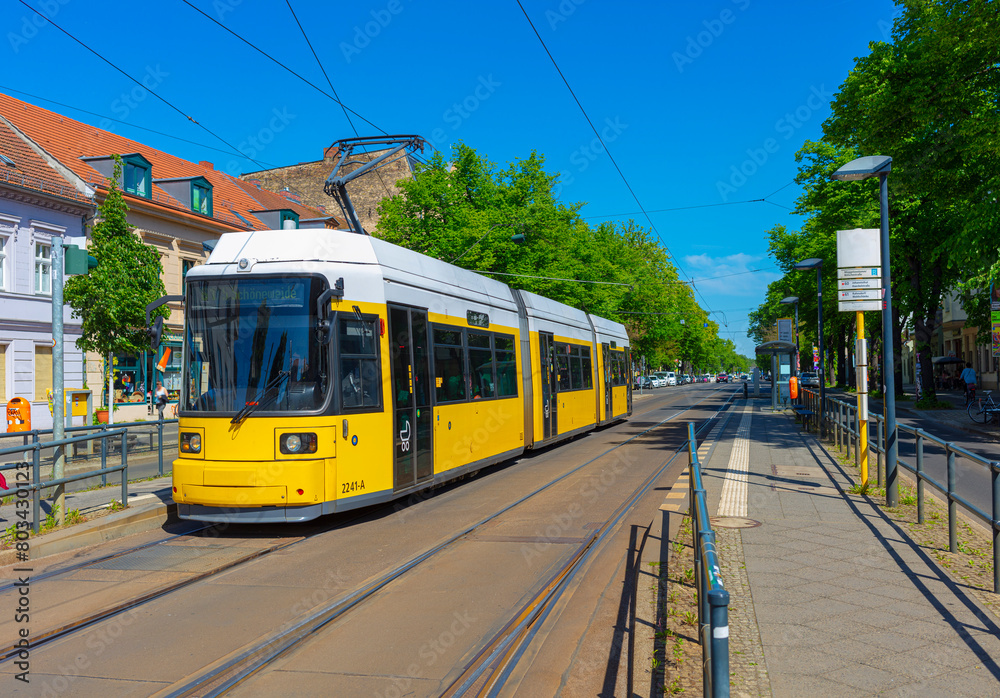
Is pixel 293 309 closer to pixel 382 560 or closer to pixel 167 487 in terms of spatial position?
pixel 382 560

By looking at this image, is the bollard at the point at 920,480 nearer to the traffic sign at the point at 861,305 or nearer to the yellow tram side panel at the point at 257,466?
the traffic sign at the point at 861,305

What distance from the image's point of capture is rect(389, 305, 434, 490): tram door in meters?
9.41

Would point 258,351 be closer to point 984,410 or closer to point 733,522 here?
point 733,522

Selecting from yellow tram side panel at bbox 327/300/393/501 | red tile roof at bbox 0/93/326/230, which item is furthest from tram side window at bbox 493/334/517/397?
red tile roof at bbox 0/93/326/230

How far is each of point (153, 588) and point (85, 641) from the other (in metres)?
1.22

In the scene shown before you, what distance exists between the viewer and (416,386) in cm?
996

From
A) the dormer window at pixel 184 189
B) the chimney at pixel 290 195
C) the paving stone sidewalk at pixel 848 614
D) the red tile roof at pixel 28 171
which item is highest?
the chimney at pixel 290 195

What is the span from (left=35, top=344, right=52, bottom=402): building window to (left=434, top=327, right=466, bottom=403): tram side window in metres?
19.4

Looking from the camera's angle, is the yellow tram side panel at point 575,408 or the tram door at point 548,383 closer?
the tram door at point 548,383

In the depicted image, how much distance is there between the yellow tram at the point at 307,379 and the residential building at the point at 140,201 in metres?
18.8

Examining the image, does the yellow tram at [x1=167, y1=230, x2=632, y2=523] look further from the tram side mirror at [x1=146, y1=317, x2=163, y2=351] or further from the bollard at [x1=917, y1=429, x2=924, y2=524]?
the bollard at [x1=917, y1=429, x2=924, y2=524]

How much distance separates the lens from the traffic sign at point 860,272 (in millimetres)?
10461

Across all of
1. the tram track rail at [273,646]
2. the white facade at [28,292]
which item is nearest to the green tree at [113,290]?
the white facade at [28,292]

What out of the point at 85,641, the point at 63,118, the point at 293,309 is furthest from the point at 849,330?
the point at 85,641
